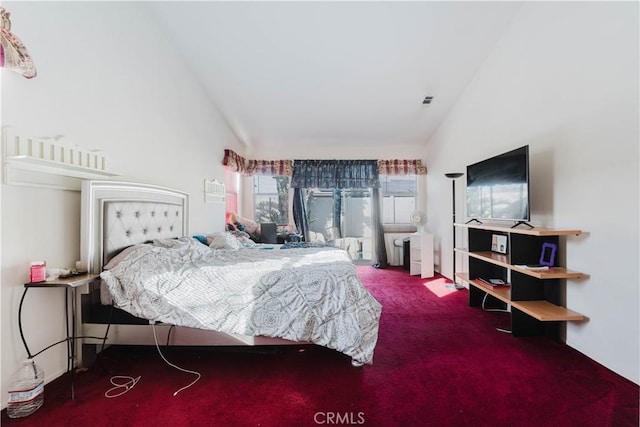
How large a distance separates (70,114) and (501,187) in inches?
139

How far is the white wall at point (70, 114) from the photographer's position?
149 centimetres

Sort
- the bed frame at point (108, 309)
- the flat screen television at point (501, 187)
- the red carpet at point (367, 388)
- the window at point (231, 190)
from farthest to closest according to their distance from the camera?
the window at point (231, 190) → the flat screen television at point (501, 187) → the bed frame at point (108, 309) → the red carpet at point (367, 388)

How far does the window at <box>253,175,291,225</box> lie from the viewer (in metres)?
5.30

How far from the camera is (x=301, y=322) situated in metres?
1.73

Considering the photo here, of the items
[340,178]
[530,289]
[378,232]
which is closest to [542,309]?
[530,289]

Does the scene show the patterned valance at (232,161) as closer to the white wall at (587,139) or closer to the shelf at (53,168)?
the shelf at (53,168)

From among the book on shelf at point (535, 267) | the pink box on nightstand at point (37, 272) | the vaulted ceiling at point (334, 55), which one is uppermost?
the vaulted ceiling at point (334, 55)

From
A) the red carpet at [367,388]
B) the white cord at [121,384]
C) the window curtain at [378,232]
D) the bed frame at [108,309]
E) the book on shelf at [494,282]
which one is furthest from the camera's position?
the window curtain at [378,232]

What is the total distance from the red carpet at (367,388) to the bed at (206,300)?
0.20 metres

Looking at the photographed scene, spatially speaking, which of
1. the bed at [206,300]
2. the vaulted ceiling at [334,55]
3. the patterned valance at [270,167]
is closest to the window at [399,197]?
the vaulted ceiling at [334,55]

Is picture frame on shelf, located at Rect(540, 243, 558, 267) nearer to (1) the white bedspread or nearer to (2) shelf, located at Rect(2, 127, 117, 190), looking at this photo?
(1) the white bedspread

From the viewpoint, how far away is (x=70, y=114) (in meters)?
1.80

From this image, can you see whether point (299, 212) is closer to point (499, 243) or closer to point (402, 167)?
point (402, 167)

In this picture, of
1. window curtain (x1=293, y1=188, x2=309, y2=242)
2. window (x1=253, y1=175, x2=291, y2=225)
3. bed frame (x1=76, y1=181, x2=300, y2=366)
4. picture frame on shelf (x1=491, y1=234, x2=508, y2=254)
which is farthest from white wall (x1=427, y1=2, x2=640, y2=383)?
window (x1=253, y1=175, x2=291, y2=225)
